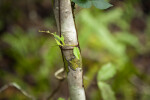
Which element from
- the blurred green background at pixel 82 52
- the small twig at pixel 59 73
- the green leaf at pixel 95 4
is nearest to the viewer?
the green leaf at pixel 95 4

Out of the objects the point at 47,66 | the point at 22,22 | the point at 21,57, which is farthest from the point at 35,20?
the point at 47,66

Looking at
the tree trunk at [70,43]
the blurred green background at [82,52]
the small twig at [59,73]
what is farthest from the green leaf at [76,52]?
the blurred green background at [82,52]

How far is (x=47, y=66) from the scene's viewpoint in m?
2.23

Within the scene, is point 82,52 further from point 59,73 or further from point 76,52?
point 76,52

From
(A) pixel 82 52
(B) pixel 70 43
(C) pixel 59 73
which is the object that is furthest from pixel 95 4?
(A) pixel 82 52

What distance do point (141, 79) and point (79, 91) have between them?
5.60 ft

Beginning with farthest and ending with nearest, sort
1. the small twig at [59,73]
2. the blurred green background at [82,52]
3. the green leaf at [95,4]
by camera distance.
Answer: the blurred green background at [82,52]
the small twig at [59,73]
the green leaf at [95,4]

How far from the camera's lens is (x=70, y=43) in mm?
711

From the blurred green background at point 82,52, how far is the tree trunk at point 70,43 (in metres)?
0.91

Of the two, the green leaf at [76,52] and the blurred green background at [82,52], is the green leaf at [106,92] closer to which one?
the green leaf at [76,52]

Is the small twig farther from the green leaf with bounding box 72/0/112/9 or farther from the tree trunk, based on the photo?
the green leaf with bounding box 72/0/112/9

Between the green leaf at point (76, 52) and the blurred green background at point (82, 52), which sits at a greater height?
the green leaf at point (76, 52)

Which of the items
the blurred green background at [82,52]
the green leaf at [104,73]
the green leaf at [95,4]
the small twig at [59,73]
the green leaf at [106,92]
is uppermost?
the green leaf at [95,4]

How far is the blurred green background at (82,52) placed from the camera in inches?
82.0
